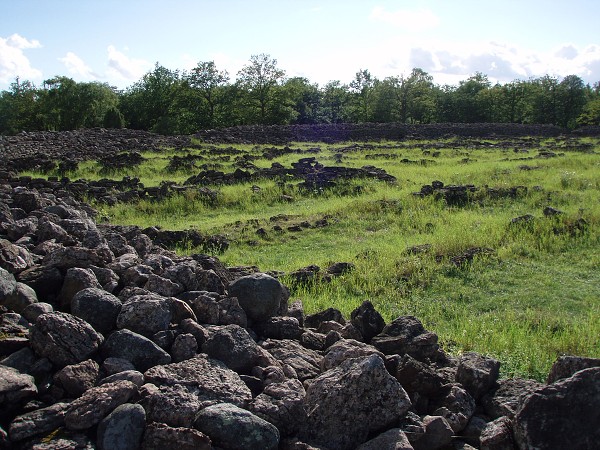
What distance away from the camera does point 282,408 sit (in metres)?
3.52

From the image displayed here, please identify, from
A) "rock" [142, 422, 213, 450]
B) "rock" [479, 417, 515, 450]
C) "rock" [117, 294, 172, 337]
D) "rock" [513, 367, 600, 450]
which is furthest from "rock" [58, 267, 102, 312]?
"rock" [513, 367, 600, 450]

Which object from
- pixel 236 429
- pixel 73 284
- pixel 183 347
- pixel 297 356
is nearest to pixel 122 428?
pixel 236 429

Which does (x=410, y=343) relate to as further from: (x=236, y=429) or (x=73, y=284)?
(x=73, y=284)

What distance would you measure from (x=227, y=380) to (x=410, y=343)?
6.15ft

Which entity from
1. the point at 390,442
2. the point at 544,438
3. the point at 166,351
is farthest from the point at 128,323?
the point at 544,438

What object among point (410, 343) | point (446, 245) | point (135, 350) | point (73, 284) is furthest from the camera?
point (446, 245)

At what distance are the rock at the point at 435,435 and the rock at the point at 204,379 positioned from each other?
1190 millimetres

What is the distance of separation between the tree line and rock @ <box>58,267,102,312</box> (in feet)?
156

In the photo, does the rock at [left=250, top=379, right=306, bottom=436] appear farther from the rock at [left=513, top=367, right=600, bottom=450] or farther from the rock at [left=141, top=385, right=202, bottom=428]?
the rock at [left=513, top=367, right=600, bottom=450]

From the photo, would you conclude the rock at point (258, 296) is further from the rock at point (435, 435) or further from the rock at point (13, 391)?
the rock at point (13, 391)

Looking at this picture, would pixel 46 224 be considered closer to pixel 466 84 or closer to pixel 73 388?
pixel 73 388

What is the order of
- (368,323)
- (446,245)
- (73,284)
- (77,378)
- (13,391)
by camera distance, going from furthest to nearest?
(446,245), (368,323), (73,284), (77,378), (13,391)

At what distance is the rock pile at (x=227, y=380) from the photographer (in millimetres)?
3213

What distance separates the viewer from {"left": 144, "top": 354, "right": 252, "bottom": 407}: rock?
140 inches
